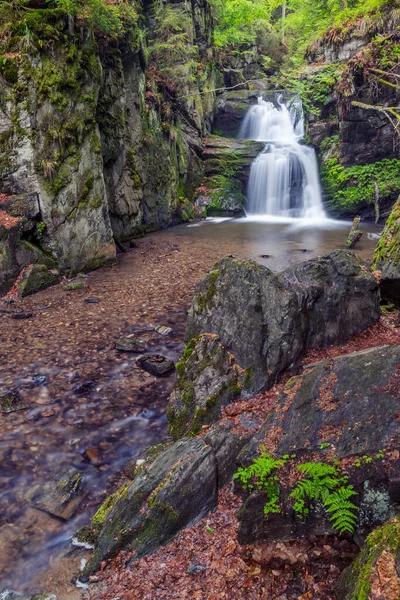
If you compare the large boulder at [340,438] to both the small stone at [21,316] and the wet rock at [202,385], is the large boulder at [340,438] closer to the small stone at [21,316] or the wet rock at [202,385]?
the wet rock at [202,385]

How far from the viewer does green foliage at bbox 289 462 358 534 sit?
270cm

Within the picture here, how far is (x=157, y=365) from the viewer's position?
23.7 ft

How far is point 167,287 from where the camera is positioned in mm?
11250

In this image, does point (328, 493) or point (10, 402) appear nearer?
point (328, 493)

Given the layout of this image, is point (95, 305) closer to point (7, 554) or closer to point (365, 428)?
point (7, 554)

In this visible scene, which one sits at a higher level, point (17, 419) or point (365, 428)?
point (365, 428)

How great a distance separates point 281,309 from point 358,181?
765 inches

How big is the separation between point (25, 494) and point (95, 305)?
5.73 meters

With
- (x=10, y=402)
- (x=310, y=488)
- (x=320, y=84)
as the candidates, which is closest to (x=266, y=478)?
(x=310, y=488)

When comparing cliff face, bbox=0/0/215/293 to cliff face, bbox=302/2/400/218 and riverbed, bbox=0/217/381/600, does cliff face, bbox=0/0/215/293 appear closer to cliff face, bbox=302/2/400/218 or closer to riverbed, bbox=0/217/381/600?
riverbed, bbox=0/217/381/600

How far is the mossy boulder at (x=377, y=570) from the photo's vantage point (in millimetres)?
2053

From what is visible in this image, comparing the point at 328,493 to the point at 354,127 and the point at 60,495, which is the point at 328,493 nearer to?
the point at 60,495

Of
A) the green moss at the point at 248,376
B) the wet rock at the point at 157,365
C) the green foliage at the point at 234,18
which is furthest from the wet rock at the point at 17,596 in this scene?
the green foliage at the point at 234,18

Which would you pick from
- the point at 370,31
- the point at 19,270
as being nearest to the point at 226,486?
the point at 19,270
